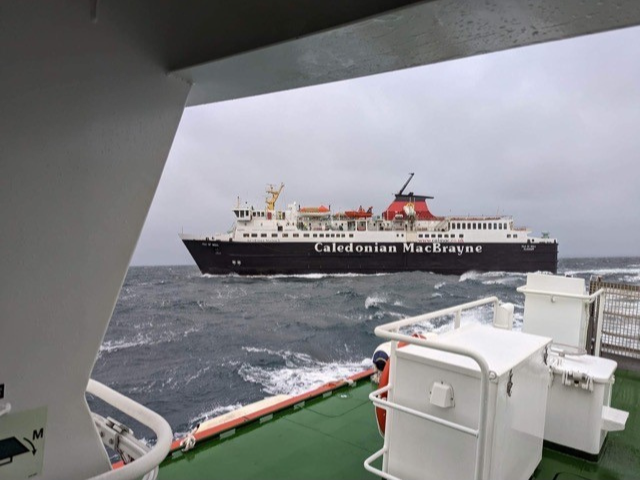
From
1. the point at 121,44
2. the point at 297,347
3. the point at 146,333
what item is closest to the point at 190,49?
the point at 121,44

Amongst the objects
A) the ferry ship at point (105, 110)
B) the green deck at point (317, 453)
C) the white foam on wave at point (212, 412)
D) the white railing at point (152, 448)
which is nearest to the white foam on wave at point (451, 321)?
the white foam on wave at point (212, 412)

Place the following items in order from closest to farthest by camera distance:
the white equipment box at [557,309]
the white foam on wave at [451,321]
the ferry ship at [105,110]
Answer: the ferry ship at [105,110], the white equipment box at [557,309], the white foam on wave at [451,321]

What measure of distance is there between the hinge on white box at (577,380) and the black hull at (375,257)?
28077 millimetres

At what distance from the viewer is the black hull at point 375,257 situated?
3092cm

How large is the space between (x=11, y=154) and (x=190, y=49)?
58 centimetres

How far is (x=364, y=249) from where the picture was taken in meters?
31.5

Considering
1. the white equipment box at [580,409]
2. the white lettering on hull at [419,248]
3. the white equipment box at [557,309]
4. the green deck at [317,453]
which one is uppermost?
the white equipment box at [557,309]

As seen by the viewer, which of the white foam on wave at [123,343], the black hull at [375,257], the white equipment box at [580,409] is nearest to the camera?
the white equipment box at [580,409]

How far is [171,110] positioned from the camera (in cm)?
132

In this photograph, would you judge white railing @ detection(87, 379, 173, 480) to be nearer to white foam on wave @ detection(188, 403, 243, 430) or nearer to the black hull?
white foam on wave @ detection(188, 403, 243, 430)

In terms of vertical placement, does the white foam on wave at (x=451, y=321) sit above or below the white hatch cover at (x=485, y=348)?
below

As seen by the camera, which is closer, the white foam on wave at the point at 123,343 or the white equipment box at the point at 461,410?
the white equipment box at the point at 461,410

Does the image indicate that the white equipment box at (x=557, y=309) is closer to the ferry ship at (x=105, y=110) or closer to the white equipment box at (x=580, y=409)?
the white equipment box at (x=580, y=409)

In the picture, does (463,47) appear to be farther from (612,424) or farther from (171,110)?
(612,424)
